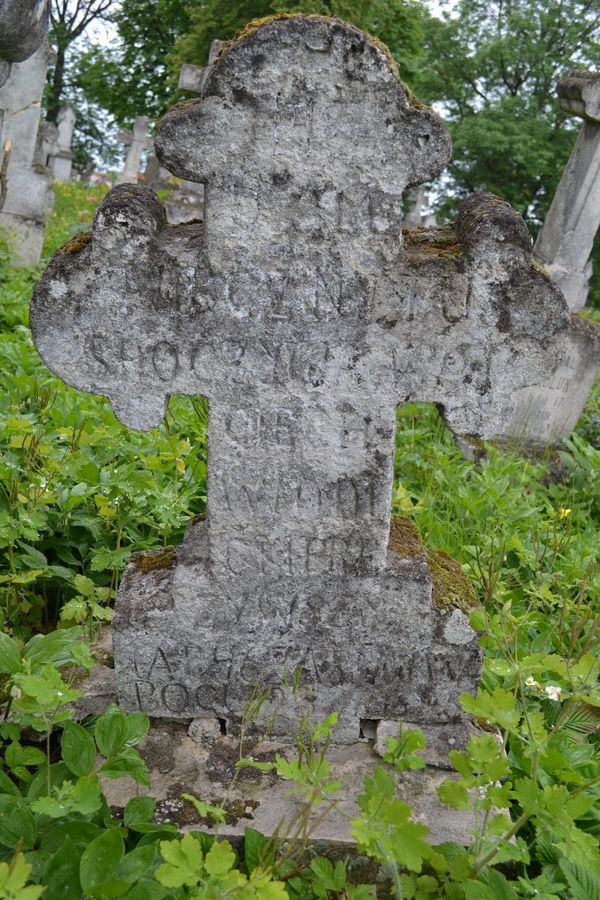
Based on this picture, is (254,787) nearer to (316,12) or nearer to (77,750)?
(77,750)

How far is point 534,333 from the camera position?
2.07 metres

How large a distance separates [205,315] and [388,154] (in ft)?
2.01

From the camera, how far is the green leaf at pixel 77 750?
6.14 feet

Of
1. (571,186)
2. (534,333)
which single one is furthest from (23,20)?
(571,186)

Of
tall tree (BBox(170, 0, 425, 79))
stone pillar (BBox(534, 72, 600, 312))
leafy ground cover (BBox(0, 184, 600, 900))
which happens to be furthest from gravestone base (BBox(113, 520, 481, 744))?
tall tree (BBox(170, 0, 425, 79))

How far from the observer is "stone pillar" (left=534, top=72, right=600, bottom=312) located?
6262mm

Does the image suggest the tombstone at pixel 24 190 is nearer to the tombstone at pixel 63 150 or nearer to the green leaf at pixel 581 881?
the green leaf at pixel 581 881

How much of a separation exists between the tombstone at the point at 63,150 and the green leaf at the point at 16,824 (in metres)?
18.9

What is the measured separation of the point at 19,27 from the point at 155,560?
72.2 inches

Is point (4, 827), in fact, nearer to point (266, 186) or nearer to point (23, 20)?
point (266, 186)

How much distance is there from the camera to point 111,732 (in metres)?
1.94

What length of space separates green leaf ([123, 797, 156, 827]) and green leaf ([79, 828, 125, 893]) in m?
0.23

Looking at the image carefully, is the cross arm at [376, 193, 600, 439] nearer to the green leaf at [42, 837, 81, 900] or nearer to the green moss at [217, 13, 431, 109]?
the green moss at [217, 13, 431, 109]

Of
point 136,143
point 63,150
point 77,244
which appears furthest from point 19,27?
point 63,150
